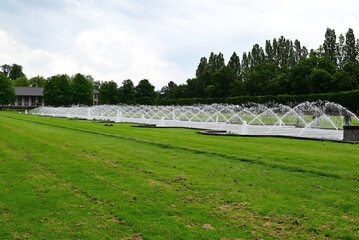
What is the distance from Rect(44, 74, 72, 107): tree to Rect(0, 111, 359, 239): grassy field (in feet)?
249

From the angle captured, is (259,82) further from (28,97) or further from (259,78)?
(28,97)

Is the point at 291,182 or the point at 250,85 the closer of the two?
the point at 291,182

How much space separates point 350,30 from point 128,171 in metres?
67.9

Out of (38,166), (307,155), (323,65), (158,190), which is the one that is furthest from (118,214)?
(323,65)

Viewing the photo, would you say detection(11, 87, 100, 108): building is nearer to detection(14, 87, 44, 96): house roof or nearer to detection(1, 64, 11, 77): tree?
detection(14, 87, 44, 96): house roof

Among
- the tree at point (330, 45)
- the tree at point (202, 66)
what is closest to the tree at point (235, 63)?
the tree at point (202, 66)

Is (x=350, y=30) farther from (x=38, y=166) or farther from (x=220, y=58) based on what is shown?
(x=38, y=166)

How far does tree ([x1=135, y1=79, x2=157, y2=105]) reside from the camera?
8412 cm

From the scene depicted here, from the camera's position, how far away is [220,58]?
88.6 meters

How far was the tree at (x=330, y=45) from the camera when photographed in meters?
64.8

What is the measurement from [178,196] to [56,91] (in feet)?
266

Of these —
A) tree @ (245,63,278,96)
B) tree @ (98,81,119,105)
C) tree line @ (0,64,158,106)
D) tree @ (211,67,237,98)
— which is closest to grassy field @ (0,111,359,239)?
tree @ (245,63,278,96)

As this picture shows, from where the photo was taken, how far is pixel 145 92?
85.1 meters

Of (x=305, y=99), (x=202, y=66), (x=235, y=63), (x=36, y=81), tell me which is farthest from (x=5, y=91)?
(x=305, y=99)
